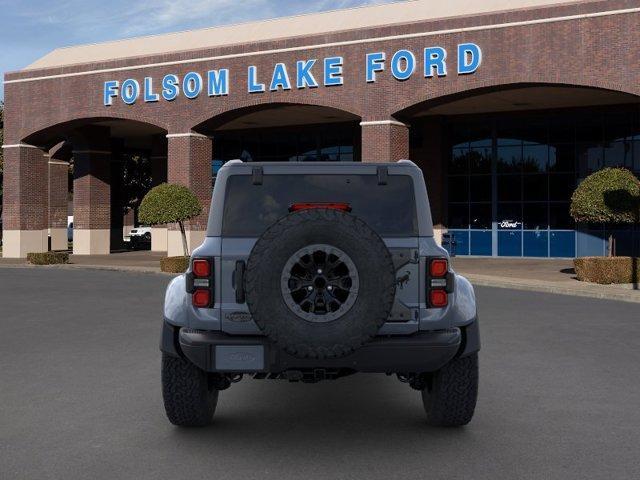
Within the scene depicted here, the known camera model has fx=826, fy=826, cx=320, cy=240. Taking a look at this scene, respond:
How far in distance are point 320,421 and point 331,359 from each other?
136 cm

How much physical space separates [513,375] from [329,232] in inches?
166

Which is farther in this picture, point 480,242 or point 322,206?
point 480,242

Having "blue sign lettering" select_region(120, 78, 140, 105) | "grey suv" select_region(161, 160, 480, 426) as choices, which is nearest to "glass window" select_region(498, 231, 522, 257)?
"blue sign lettering" select_region(120, 78, 140, 105)

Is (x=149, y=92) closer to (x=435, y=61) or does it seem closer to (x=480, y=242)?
(x=435, y=61)

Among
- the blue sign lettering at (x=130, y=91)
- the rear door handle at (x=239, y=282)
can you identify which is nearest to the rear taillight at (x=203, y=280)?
the rear door handle at (x=239, y=282)

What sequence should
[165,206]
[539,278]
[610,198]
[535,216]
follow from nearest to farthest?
1. [610,198]
2. [539,278]
3. [165,206]
4. [535,216]

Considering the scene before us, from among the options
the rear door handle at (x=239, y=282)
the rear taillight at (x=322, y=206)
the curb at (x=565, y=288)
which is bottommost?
the curb at (x=565, y=288)

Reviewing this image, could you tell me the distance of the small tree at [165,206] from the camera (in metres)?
29.1

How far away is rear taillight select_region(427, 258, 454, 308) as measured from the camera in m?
5.71

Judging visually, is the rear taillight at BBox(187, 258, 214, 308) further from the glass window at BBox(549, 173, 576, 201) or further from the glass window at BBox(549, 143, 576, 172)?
the glass window at BBox(549, 143, 576, 172)

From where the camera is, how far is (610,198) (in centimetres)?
2255

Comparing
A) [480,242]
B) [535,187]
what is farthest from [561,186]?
[480,242]

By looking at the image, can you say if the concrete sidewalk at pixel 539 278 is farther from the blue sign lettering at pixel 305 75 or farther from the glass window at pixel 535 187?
the blue sign lettering at pixel 305 75

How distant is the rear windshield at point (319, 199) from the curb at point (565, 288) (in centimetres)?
1332
